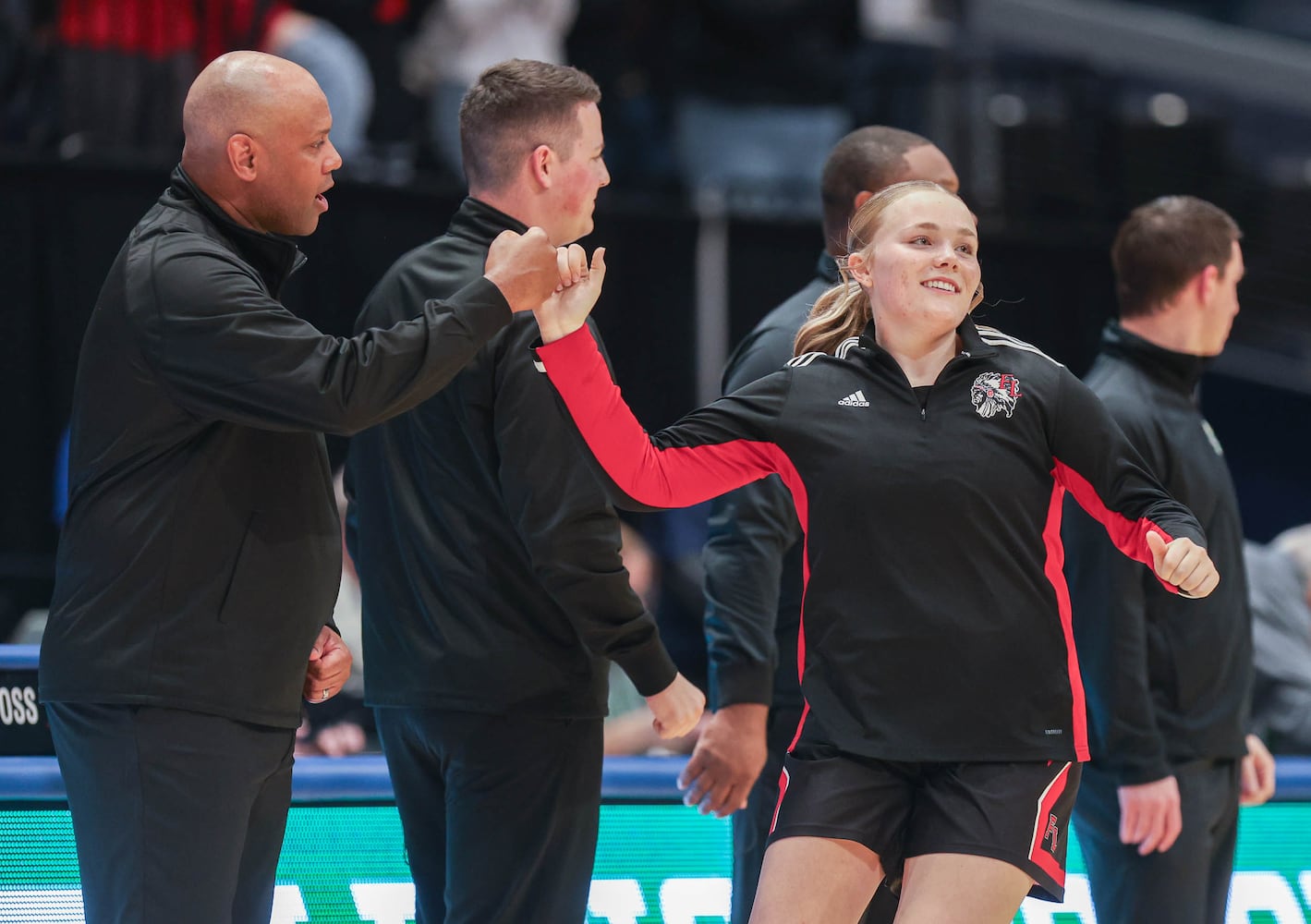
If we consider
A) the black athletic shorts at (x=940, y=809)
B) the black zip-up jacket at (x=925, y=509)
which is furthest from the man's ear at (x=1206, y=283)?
the black athletic shorts at (x=940, y=809)

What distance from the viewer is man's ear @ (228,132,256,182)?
2871 mm

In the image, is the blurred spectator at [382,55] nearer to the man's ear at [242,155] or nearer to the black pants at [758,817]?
the black pants at [758,817]

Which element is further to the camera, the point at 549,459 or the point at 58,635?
the point at 549,459

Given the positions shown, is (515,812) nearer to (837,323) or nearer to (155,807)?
(155,807)

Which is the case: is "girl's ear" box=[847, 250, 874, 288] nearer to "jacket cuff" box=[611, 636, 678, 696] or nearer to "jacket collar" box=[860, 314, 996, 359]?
"jacket collar" box=[860, 314, 996, 359]

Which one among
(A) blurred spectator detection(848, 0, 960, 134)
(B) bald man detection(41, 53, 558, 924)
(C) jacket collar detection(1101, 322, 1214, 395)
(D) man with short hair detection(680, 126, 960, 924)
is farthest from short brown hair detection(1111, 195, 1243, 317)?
(A) blurred spectator detection(848, 0, 960, 134)

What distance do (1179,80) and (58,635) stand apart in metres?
10.4

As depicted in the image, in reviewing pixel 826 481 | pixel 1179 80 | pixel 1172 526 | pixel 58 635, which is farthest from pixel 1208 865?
pixel 1179 80

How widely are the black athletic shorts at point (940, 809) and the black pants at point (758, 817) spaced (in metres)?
0.73

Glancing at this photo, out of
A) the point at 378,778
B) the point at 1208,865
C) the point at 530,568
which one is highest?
the point at 530,568

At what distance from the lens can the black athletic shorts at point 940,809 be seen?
9.06 ft

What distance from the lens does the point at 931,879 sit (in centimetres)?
274

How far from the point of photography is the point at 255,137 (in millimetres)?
2885

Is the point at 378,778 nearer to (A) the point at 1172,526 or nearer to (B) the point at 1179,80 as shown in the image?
(A) the point at 1172,526
